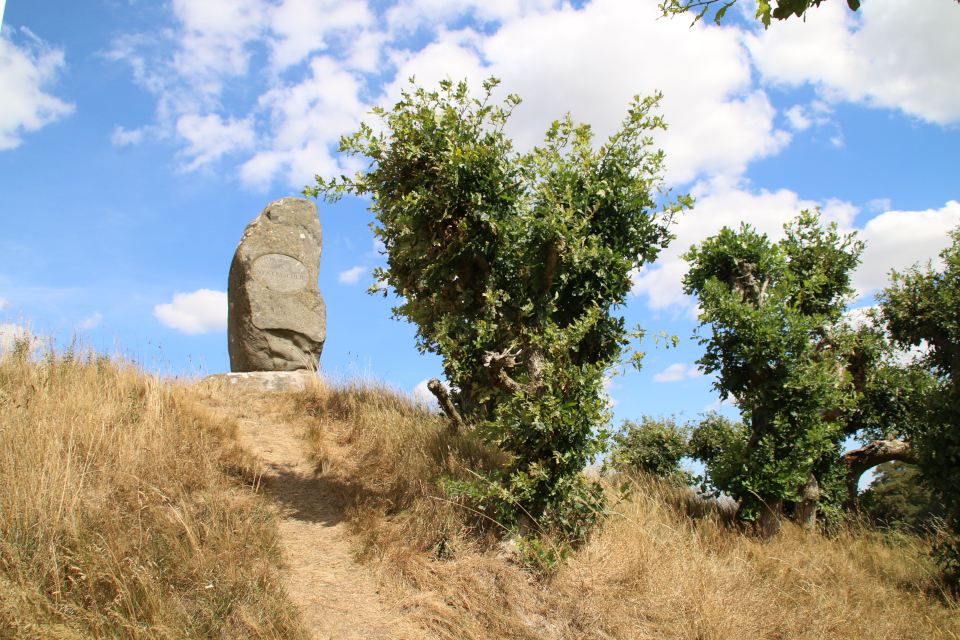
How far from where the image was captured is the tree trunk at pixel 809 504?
846cm

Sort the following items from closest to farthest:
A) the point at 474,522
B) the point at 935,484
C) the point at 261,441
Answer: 1. the point at 474,522
2. the point at 935,484
3. the point at 261,441

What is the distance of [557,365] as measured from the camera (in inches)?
201

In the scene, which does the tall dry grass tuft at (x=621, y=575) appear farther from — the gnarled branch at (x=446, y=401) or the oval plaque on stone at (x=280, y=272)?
the oval plaque on stone at (x=280, y=272)

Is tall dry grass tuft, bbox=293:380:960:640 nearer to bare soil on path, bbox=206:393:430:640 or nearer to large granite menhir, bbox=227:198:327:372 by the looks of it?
bare soil on path, bbox=206:393:430:640

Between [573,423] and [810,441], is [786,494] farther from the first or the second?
[573,423]

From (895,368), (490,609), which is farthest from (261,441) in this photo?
(895,368)

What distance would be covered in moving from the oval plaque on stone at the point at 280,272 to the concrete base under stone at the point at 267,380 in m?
1.77

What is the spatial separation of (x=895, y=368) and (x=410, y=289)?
8.87 meters

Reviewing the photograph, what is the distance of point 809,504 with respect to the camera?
8609mm

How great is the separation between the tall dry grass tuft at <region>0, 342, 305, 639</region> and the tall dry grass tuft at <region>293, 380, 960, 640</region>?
1.23 meters

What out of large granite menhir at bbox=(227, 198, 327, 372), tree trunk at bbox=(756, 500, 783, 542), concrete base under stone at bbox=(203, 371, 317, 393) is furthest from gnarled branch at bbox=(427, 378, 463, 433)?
tree trunk at bbox=(756, 500, 783, 542)

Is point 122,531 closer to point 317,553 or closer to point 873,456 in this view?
point 317,553

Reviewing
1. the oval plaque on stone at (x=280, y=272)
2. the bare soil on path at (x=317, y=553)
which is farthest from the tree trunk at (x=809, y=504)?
the oval plaque on stone at (x=280, y=272)

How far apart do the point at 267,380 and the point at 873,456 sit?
1099 cm
